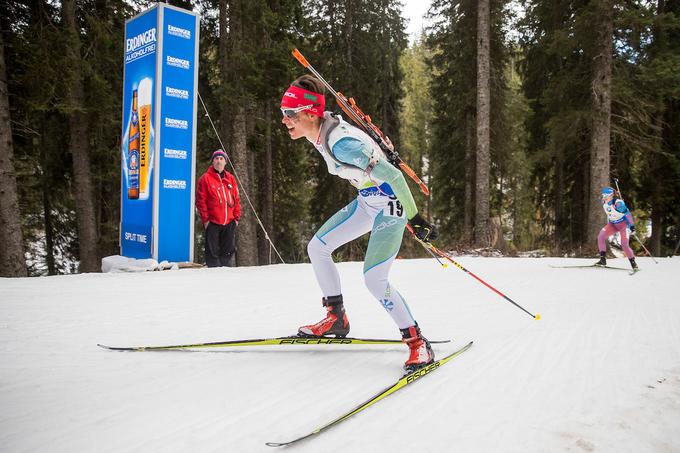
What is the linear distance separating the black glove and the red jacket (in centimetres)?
619

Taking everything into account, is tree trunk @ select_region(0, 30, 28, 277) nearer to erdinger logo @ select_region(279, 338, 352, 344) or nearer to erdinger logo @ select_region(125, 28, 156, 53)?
erdinger logo @ select_region(125, 28, 156, 53)

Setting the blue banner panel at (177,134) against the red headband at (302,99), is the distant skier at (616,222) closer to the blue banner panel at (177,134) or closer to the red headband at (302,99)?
the blue banner panel at (177,134)

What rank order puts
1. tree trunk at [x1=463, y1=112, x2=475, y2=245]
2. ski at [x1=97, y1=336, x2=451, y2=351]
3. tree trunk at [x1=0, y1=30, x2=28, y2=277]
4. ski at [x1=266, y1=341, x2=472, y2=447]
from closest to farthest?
ski at [x1=266, y1=341, x2=472, y2=447]
ski at [x1=97, y1=336, x2=451, y2=351]
tree trunk at [x1=0, y1=30, x2=28, y2=277]
tree trunk at [x1=463, y1=112, x2=475, y2=245]

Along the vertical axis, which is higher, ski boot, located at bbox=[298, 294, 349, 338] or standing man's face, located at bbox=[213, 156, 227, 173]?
standing man's face, located at bbox=[213, 156, 227, 173]

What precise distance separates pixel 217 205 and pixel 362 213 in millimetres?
5663

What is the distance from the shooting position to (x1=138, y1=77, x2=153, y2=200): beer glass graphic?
923 cm

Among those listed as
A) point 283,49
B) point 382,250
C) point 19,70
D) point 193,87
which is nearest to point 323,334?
point 382,250

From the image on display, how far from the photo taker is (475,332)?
4.52 m

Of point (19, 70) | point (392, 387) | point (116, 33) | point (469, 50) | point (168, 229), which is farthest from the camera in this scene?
point (469, 50)

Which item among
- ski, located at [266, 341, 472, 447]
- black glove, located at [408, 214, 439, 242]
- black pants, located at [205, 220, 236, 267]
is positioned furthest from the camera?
black pants, located at [205, 220, 236, 267]

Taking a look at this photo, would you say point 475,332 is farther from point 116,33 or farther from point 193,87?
point 116,33

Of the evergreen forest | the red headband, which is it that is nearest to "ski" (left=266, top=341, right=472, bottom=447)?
the red headband

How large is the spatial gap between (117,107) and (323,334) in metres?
11.6

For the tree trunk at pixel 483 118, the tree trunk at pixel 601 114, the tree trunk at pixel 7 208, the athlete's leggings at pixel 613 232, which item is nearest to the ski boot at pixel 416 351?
the tree trunk at pixel 7 208
